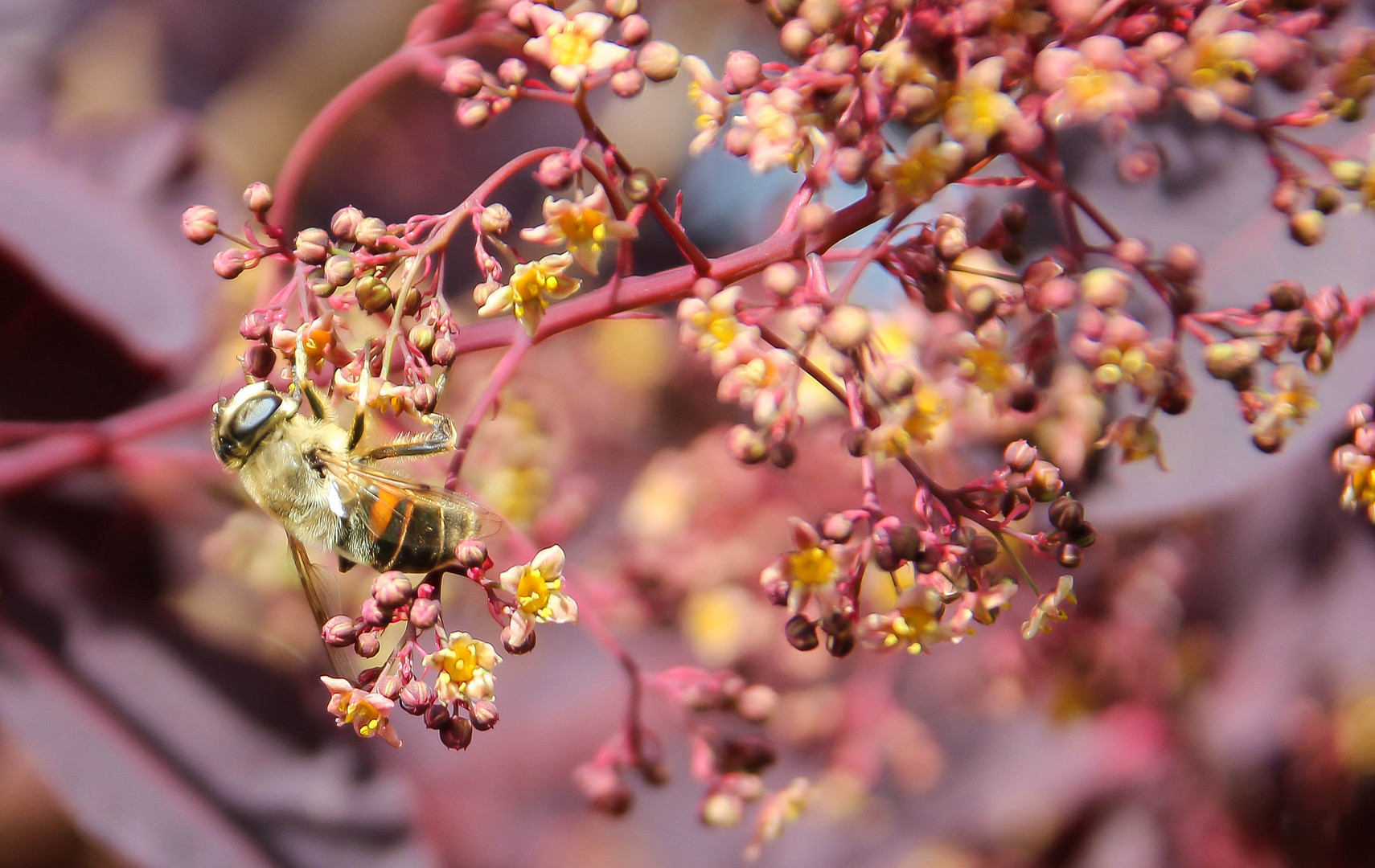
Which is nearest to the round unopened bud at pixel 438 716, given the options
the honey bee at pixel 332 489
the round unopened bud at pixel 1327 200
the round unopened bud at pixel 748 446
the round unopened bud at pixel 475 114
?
the honey bee at pixel 332 489

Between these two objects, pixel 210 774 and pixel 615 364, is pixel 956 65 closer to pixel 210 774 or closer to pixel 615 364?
pixel 210 774

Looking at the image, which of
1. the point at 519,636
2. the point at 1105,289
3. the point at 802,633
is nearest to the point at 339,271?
the point at 519,636

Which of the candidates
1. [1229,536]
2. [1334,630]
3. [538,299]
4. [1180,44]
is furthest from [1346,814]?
[538,299]

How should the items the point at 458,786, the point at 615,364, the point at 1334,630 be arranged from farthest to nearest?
1. the point at 615,364
2. the point at 458,786
3. the point at 1334,630

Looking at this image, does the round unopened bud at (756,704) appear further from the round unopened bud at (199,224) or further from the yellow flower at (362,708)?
the round unopened bud at (199,224)

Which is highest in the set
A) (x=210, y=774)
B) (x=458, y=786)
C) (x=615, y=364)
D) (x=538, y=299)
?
(x=538, y=299)

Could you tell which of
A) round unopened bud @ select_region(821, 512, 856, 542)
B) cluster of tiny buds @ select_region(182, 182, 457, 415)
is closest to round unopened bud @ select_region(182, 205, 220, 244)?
cluster of tiny buds @ select_region(182, 182, 457, 415)

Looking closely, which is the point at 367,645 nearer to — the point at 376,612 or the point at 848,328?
the point at 376,612
